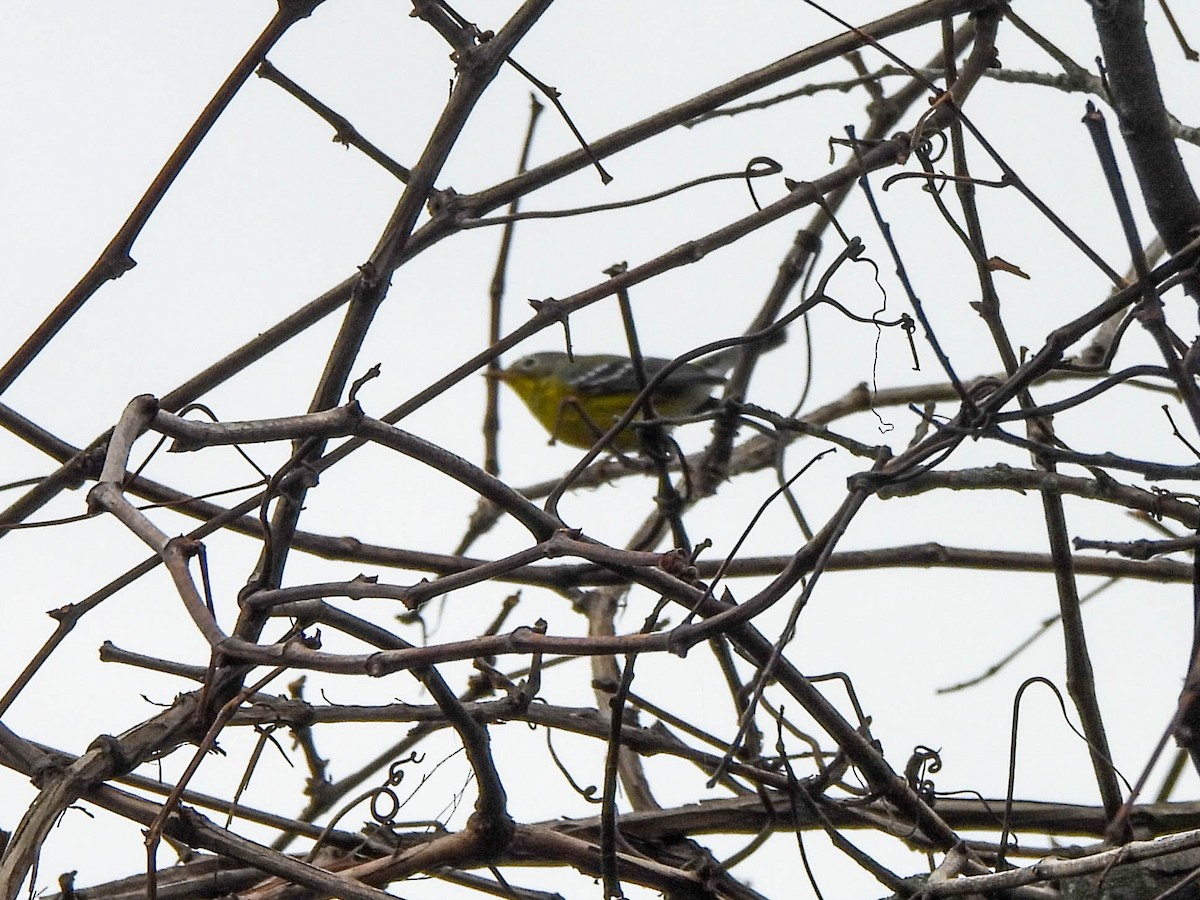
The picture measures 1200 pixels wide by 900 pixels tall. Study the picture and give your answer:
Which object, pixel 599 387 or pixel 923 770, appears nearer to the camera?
pixel 923 770

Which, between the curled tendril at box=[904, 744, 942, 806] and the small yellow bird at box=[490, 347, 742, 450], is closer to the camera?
the curled tendril at box=[904, 744, 942, 806]

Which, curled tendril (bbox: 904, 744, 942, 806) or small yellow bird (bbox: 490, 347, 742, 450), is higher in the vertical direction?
small yellow bird (bbox: 490, 347, 742, 450)

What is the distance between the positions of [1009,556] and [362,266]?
96 cm

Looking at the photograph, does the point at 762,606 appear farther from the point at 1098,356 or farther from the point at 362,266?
the point at 1098,356

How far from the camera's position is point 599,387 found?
4.95 meters

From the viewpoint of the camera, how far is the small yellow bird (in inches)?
173

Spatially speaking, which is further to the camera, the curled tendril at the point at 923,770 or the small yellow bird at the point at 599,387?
the small yellow bird at the point at 599,387

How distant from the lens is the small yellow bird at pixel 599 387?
4.40 metres

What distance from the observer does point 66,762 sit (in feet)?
3.85

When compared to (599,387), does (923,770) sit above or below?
below

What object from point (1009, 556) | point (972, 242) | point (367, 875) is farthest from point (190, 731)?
point (1009, 556)

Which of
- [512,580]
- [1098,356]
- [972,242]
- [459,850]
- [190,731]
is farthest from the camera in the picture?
[1098,356]

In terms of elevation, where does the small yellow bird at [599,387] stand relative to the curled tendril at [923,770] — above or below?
above

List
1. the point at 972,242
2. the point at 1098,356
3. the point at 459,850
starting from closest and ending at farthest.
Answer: the point at 459,850, the point at 972,242, the point at 1098,356
